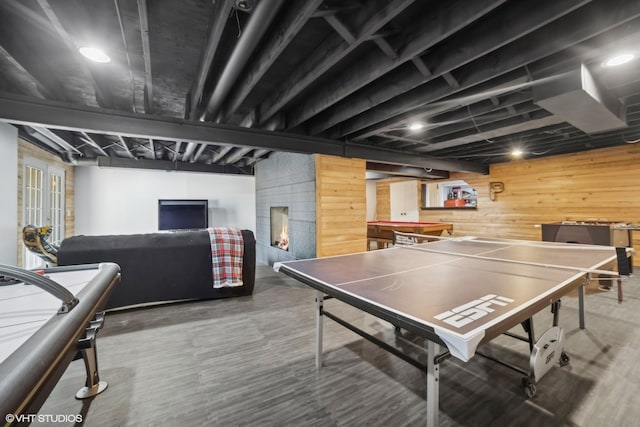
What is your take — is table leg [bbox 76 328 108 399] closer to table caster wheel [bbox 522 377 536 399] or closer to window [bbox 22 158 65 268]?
table caster wheel [bbox 522 377 536 399]

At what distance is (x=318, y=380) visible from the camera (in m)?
1.82

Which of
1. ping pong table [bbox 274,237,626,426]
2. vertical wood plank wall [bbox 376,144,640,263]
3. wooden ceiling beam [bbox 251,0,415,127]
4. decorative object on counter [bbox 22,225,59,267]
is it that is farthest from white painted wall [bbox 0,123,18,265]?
vertical wood plank wall [bbox 376,144,640,263]

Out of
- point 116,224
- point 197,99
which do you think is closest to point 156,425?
point 197,99

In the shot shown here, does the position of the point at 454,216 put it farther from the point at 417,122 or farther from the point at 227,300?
the point at 227,300

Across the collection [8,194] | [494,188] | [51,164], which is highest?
[51,164]

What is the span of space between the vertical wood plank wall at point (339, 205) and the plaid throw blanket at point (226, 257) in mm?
1281

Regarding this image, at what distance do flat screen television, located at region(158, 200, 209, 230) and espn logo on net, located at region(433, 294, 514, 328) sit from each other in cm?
691

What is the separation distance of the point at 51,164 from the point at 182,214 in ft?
8.43

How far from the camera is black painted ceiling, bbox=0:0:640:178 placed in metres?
1.67

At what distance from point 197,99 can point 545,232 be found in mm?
6140

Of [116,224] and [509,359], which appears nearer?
[509,359]

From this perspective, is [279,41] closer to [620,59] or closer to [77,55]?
[77,55]

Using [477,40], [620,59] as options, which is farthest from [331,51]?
[620,59]

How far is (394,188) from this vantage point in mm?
9703
